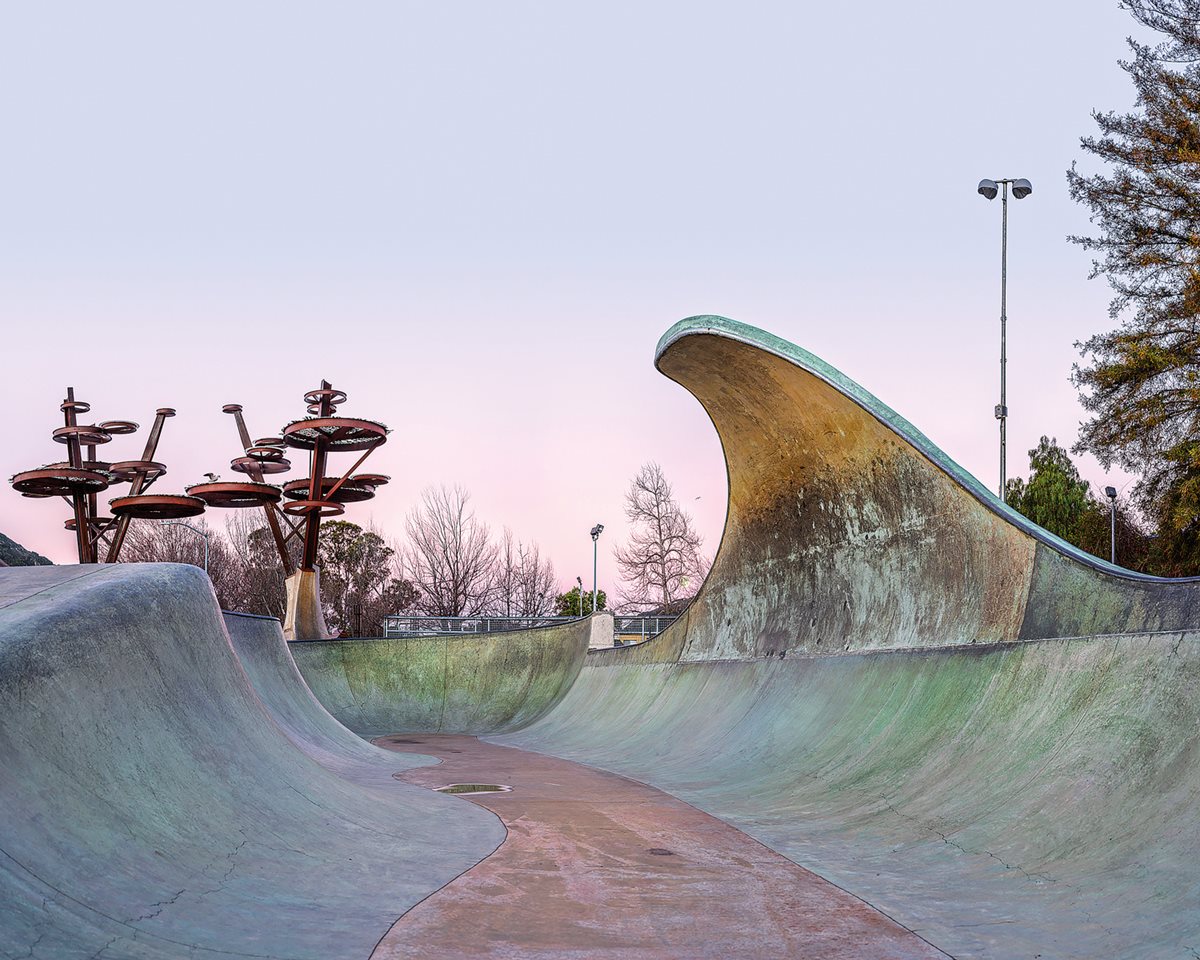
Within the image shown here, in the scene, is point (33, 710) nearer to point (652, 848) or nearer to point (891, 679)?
point (652, 848)

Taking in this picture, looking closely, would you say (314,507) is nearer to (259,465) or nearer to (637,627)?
(259,465)

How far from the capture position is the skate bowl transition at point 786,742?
A: 4.88 meters

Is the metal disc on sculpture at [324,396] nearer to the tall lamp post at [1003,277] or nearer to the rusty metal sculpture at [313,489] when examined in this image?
the rusty metal sculpture at [313,489]

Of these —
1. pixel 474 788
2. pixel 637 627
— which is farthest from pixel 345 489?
pixel 474 788

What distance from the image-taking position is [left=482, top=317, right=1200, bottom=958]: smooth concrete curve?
5.50 metres

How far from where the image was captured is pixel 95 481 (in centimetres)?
3375

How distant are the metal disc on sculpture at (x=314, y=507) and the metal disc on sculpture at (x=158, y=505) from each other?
9.77ft

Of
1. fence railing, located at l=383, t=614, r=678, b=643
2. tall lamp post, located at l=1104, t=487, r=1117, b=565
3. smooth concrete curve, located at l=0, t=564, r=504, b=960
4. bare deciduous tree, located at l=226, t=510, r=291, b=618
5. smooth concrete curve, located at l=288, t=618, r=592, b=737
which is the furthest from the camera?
bare deciduous tree, located at l=226, t=510, r=291, b=618

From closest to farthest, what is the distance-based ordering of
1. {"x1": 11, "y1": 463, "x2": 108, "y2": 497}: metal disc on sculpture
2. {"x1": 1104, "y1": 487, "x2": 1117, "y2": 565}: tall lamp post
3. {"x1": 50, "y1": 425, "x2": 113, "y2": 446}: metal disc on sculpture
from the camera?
1. {"x1": 11, "y1": 463, "x2": 108, "y2": 497}: metal disc on sculpture
2. {"x1": 50, "y1": 425, "x2": 113, "y2": 446}: metal disc on sculpture
3. {"x1": 1104, "y1": 487, "x2": 1117, "y2": 565}: tall lamp post

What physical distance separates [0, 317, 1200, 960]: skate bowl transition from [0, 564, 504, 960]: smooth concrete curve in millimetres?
22


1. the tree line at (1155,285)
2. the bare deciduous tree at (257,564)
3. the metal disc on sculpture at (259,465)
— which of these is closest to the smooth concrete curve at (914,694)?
the tree line at (1155,285)

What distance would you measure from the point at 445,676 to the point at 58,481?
61.3 ft

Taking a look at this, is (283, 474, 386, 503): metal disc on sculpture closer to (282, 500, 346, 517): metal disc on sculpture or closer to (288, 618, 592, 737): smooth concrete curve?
(282, 500, 346, 517): metal disc on sculpture

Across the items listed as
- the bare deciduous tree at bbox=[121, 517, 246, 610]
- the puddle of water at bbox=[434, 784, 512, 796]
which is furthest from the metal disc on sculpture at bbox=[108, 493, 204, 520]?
the bare deciduous tree at bbox=[121, 517, 246, 610]
